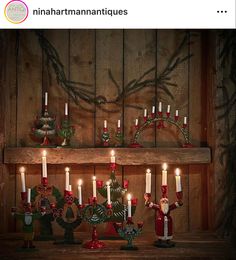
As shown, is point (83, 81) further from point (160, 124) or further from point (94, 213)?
point (94, 213)

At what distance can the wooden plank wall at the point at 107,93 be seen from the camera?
10.6ft

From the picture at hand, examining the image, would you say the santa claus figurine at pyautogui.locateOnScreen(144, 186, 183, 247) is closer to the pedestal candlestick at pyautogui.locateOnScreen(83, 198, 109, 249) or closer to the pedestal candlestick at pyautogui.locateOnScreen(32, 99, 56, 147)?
the pedestal candlestick at pyautogui.locateOnScreen(83, 198, 109, 249)

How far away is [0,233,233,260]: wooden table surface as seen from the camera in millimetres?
2740

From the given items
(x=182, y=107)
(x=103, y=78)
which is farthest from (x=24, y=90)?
(x=182, y=107)

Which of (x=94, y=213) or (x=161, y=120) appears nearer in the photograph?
(x=94, y=213)

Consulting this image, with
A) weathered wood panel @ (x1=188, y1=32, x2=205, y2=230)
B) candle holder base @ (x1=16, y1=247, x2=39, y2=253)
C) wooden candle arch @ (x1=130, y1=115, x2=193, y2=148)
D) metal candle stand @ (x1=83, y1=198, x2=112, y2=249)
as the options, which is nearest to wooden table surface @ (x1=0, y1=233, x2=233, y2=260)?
candle holder base @ (x1=16, y1=247, x2=39, y2=253)

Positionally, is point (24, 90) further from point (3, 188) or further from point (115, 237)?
point (115, 237)

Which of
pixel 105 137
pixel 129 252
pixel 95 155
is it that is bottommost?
pixel 129 252

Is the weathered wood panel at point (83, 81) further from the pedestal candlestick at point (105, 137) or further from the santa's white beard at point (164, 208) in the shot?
the santa's white beard at point (164, 208)
